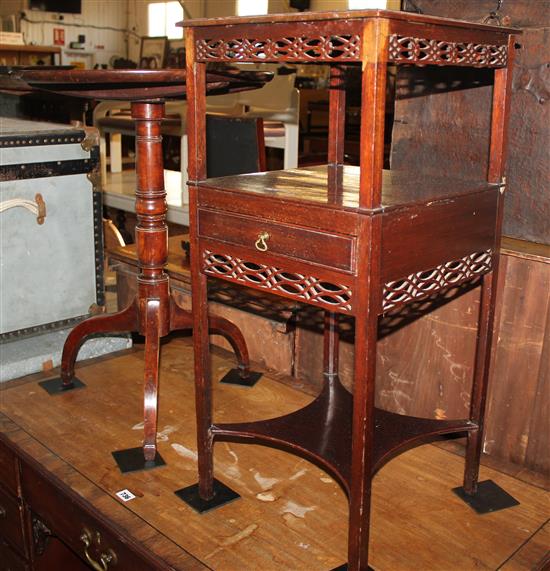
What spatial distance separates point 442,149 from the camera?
163 cm

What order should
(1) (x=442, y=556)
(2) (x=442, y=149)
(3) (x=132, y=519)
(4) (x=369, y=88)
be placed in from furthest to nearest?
(2) (x=442, y=149), (3) (x=132, y=519), (1) (x=442, y=556), (4) (x=369, y=88)

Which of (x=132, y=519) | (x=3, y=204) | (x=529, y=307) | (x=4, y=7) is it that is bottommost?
(x=132, y=519)

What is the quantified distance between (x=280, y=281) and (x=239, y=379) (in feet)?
2.83

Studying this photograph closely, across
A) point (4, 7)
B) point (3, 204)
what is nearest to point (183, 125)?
point (3, 204)

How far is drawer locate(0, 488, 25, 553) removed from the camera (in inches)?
66.4

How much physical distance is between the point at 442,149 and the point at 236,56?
70 centimetres

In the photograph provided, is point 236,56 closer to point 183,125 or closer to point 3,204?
point 3,204

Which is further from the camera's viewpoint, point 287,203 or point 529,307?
point 529,307

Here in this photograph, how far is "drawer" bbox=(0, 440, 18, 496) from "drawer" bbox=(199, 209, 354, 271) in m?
0.78

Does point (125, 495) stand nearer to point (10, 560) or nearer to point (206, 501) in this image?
point (206, 501)

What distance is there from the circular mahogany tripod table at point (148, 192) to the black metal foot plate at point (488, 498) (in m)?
0.62

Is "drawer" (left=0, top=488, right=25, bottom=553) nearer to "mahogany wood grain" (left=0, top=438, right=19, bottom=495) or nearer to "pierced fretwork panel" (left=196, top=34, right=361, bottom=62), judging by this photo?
"mahogany wood grain" (left=0, top=438, right=19, bottom=495)

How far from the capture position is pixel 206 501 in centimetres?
137

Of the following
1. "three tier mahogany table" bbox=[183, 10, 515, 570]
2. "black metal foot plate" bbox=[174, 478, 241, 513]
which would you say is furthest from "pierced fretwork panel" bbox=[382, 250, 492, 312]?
"black metal foot plate" bbox=[174, 478, 241, 513]
